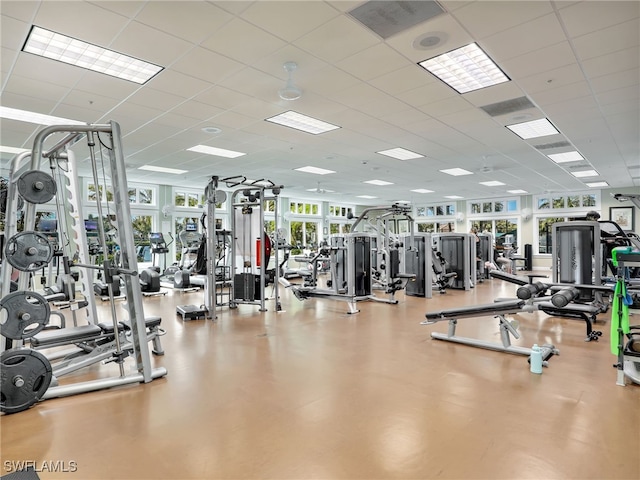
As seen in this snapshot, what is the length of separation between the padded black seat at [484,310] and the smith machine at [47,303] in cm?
291

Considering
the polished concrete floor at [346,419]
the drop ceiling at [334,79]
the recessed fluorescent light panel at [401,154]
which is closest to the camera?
the polished concrete floor at [346,419]

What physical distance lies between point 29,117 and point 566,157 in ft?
34.2

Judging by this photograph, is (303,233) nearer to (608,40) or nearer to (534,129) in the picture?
(534,129)

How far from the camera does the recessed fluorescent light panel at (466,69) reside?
3.89m

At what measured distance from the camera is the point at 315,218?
16.5 metres

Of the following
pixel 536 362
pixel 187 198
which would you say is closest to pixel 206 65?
pixel 536 362

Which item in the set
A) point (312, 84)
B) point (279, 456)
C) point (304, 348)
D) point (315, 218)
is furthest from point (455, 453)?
point (315, 218)

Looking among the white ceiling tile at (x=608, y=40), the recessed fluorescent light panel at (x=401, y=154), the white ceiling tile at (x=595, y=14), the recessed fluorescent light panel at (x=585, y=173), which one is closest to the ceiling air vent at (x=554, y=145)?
the recessed fluorescent light panel at (x=401, y=154)

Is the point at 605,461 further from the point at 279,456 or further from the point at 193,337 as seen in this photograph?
the point at 193,337

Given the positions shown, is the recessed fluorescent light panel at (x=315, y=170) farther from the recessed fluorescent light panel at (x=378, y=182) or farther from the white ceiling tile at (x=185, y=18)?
the white ceiling tile at (x=185, y=18)

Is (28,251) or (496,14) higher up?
(496,14)

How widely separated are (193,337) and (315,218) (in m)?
12.2

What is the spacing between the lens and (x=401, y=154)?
8188mm

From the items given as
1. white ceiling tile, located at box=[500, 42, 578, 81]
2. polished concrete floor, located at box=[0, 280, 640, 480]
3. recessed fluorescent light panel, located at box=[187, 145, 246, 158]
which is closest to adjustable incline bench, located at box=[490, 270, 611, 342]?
polished concrete floor, located at box=[0, 280, 640, 480]
